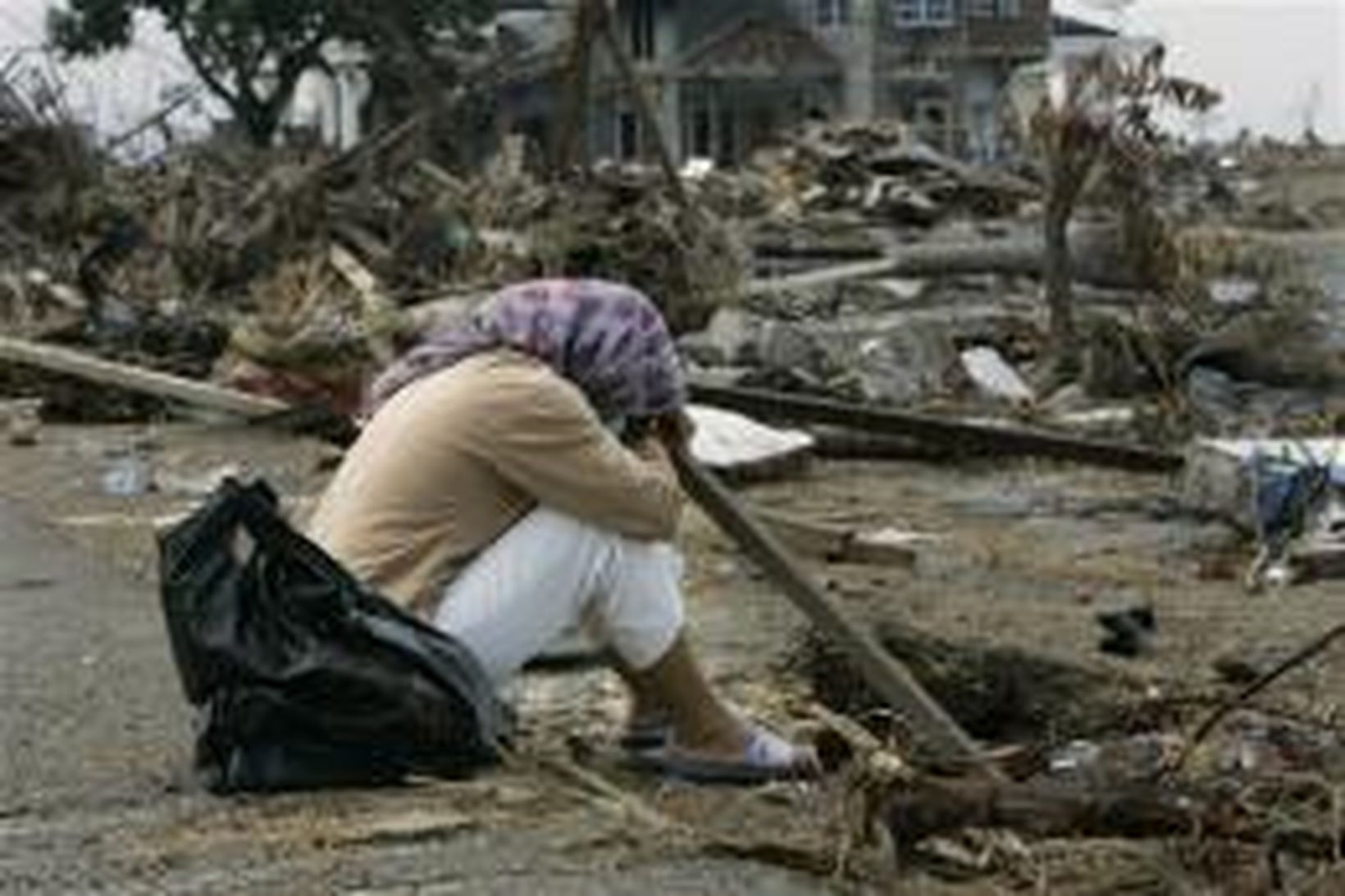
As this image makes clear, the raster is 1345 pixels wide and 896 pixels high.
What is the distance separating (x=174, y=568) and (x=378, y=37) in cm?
5890

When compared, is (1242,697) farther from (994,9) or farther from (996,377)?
(994,9)

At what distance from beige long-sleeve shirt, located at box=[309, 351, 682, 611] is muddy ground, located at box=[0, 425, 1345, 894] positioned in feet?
1.93

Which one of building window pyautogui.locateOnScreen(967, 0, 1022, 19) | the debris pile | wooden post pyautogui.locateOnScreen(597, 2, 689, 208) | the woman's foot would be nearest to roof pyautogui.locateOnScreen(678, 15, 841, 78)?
building window pyautogui.locateOnScreen(967, 0, 1022, 19)

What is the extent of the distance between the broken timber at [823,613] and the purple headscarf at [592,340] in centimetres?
31

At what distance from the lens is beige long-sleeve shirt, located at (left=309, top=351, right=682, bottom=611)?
7082 millimetres

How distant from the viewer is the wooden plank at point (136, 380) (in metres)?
18.1

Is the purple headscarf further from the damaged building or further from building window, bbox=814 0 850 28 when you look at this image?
building window, bbox=814 0 850 28

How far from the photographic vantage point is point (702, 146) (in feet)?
276

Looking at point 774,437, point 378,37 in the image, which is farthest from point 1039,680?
point 378,37

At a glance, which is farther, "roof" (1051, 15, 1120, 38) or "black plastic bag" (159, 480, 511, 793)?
"roof" (1051, 15, 1120, 38)

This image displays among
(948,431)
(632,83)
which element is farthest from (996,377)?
(948,431)

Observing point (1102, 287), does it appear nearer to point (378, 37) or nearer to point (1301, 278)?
point (1301, 278)

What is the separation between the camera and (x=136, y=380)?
19.4 metres

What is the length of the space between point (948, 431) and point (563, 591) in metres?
8.42
